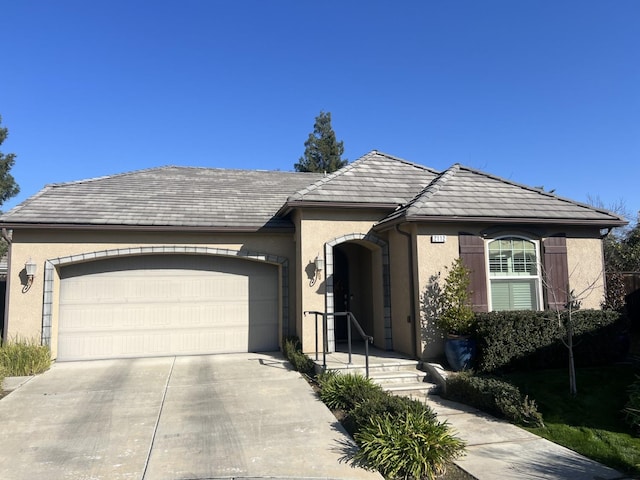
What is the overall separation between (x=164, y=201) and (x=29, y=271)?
338cm

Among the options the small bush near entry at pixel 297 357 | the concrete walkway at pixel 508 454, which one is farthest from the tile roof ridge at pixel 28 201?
the concrete walkway at pixel 508 454

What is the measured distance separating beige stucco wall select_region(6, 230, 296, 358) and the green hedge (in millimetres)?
4638

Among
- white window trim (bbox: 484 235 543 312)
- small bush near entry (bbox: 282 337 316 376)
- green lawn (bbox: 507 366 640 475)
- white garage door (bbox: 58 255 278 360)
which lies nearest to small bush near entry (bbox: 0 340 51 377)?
white garage door (bbox: 58 255 278 360)

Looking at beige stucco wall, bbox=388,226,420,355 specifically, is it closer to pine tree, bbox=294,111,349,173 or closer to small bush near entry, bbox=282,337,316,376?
small bush near entry, bbox=282,337,316,376

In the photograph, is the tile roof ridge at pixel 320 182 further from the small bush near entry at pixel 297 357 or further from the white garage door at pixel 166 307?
the small bush near entry at pixel 297 357

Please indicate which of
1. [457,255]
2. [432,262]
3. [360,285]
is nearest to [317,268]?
[360,285]

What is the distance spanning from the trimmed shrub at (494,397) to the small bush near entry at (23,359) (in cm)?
780

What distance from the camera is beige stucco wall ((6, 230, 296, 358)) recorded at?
29.2ft

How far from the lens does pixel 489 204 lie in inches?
348

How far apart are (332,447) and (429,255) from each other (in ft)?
14.7

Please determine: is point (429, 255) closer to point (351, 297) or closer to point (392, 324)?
point (392, 324)

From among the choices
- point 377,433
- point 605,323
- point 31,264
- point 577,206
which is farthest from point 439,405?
point 31,264

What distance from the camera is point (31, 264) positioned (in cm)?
880

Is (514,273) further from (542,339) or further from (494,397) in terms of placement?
(494,397)
